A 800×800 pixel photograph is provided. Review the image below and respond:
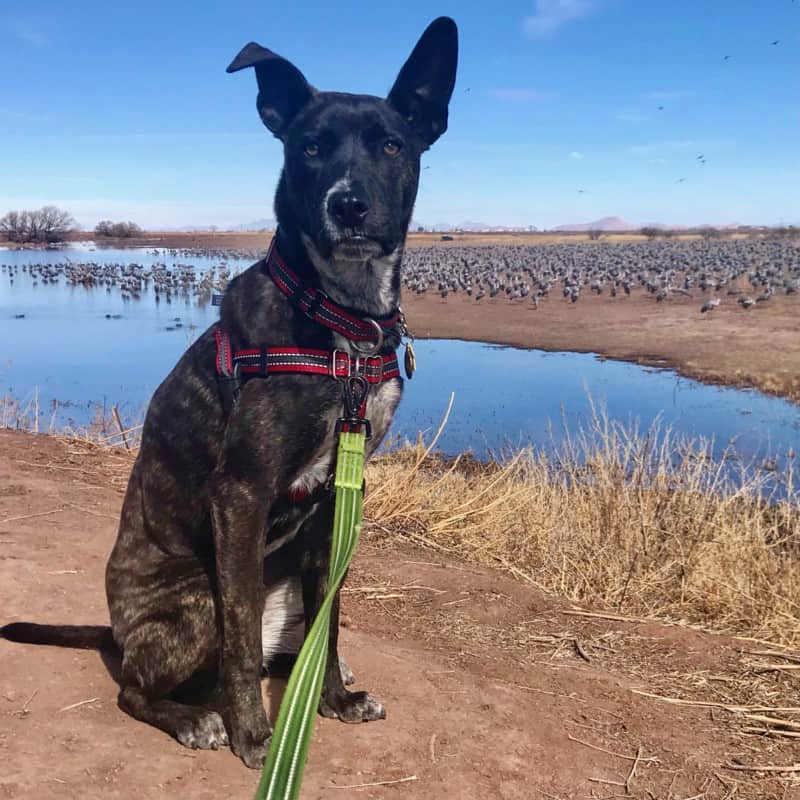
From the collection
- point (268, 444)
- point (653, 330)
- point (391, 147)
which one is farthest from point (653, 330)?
point (268, 444)

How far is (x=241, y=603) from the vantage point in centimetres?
329

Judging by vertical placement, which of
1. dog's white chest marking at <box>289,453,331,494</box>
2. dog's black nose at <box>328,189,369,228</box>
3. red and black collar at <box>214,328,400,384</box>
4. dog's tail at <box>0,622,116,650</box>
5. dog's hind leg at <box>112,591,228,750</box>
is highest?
dog's black nose at <box>328,189,369,228</box>

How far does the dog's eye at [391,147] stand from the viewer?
364 centimetres

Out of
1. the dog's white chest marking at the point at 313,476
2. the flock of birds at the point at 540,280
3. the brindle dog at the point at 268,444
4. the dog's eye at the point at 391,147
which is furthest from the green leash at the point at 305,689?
the flock of birds at the point at 540,280

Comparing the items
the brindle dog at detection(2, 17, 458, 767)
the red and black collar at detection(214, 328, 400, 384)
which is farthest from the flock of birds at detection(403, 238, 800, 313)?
the red and black collar at detection(214, 328, 400, 384)

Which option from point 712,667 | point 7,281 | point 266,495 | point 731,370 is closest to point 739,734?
point 712,667

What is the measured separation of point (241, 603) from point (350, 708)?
89cm

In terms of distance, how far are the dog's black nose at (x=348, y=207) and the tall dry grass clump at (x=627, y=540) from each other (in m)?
4.15

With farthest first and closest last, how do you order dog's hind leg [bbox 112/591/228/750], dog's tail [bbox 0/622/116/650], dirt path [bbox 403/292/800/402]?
dirt path [bbox 403/292/800/402]
dog's tail [bbox 0/622/116/650]
dog's hind leg [bbox 112/591/228/750]

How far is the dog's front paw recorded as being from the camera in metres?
3.31

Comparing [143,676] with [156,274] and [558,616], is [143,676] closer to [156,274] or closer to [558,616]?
[558,616]

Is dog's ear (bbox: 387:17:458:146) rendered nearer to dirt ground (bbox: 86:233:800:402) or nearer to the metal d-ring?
the metal d-ring

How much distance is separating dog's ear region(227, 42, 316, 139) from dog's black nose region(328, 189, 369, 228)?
64cm

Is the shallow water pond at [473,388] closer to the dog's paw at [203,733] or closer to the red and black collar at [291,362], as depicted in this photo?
the red and black collar at [291,362]
